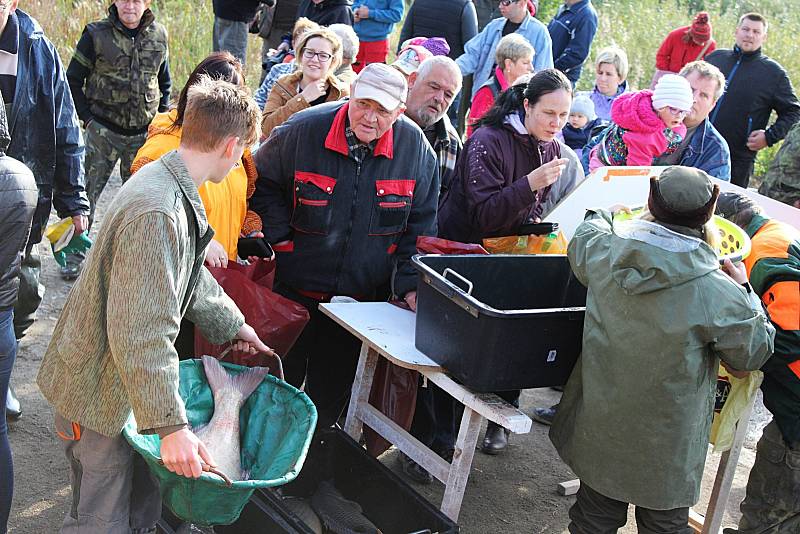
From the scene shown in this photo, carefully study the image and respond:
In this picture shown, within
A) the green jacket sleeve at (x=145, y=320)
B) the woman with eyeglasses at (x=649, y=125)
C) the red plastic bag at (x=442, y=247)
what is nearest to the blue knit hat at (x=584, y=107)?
the woman with eyeglasses at (x=649, y=125)

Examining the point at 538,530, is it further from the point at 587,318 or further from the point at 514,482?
the point at 587,318

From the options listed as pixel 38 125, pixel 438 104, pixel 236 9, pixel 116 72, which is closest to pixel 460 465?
pixel 438 104

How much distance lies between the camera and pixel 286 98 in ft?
17.3

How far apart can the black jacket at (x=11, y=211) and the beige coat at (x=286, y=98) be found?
2.25 meters

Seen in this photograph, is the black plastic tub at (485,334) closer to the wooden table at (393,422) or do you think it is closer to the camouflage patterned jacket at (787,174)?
the wooden table at (393,422)

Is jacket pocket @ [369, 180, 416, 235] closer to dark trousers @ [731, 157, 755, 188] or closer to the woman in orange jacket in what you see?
the woman in orange jacket

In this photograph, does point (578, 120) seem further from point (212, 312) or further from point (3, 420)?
point (3, 420)

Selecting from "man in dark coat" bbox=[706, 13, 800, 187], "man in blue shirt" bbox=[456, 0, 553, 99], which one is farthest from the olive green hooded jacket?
"man in dark coat" bbox=[706, 13, 800, 187]

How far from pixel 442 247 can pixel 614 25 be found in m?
13.1

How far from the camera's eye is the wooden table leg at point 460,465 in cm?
332

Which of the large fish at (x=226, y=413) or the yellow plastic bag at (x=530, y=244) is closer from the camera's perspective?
the large fish at (x=226, y=413)

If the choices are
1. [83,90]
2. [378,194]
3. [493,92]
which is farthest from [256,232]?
[493,92]

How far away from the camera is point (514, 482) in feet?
14.5

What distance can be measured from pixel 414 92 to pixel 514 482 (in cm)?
201
